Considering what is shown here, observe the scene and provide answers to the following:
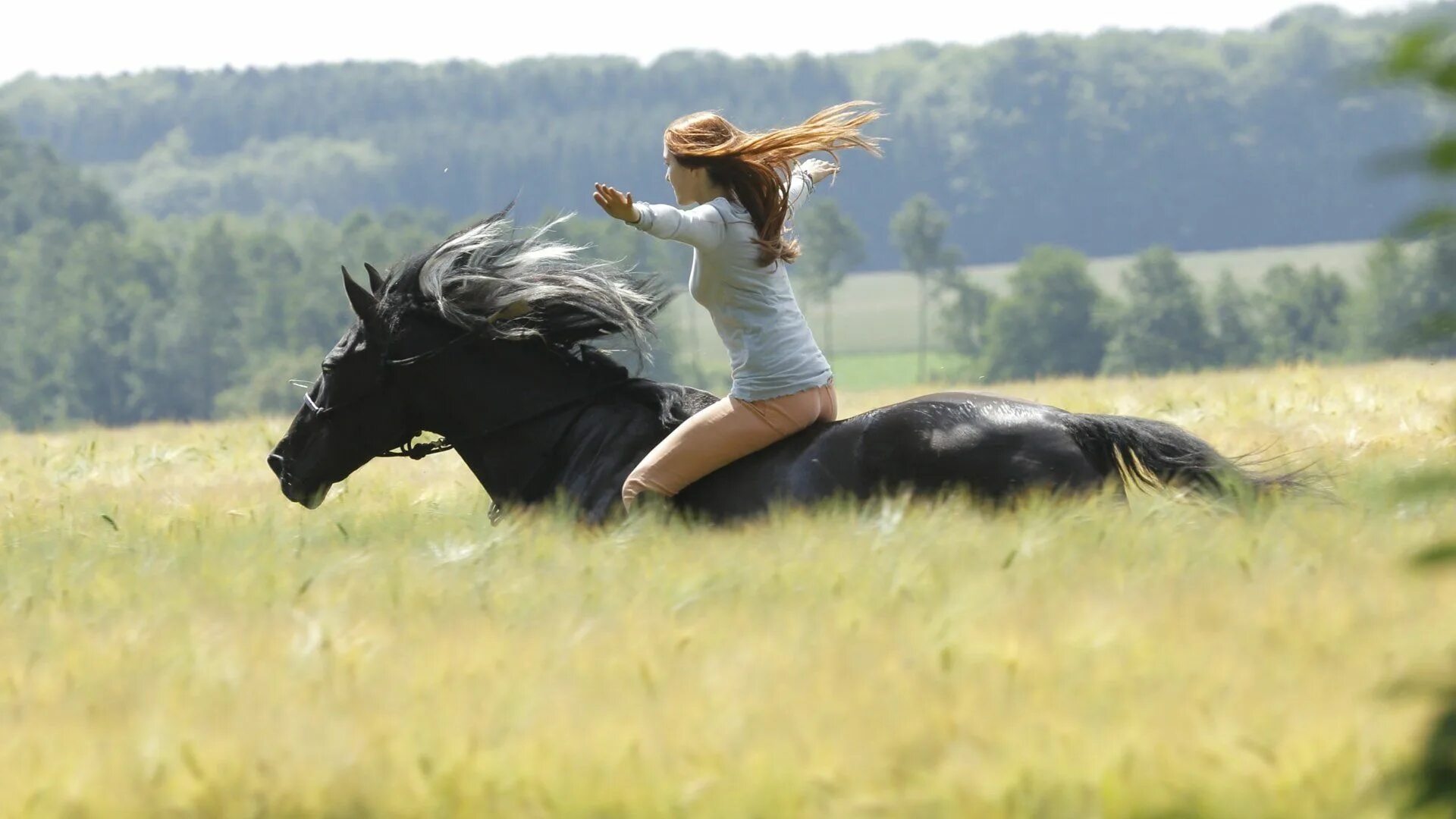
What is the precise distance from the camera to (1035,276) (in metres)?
146

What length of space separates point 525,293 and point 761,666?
4701 mm

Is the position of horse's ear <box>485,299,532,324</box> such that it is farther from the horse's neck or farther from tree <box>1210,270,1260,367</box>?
tree <box>1210,270,1260,367</box>

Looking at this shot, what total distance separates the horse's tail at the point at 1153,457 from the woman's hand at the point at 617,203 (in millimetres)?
2127

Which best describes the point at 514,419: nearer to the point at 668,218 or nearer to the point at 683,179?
the point at 683,179

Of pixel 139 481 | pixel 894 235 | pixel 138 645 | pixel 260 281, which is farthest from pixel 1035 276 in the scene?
pixel 138 645

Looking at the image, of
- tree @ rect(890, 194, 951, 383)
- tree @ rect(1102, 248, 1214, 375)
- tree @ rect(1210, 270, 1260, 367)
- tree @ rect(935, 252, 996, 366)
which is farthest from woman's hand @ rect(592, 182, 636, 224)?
tree @ rect(890, 194, 951, 383)

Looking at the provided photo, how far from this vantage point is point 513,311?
9.11 m

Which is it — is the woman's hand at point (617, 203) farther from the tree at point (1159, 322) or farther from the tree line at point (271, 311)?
the tree at point (1159, 322)

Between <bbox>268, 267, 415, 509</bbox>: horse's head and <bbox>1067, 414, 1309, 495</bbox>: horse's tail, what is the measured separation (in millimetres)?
3526

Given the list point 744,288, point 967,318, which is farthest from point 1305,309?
point 744,288

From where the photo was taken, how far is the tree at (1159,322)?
136 m

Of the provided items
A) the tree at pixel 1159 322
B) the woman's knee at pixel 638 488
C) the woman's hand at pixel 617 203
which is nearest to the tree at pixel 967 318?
the tree at pixel 1159 322

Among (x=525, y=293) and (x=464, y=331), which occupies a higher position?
(x=525, y=293)

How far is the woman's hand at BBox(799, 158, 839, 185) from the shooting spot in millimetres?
8922
